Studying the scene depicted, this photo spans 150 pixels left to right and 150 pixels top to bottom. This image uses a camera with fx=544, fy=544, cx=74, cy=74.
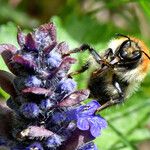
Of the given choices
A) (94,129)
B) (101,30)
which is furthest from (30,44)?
(101,30)

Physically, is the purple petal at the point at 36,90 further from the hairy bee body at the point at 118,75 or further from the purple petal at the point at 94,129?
the hairy bee body at the point at 118,75

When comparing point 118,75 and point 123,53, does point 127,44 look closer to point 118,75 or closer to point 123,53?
point 123,53

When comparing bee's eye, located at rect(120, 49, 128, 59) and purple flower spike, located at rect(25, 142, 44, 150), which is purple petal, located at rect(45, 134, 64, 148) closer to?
purple flower spike, located at rect(25, 142, 44, 150)

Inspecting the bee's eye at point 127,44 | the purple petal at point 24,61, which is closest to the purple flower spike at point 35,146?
the purple petal at point 24,61

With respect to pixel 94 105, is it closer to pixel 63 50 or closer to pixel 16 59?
pixel 63 50

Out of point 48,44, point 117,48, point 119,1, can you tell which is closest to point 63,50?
point 48,44

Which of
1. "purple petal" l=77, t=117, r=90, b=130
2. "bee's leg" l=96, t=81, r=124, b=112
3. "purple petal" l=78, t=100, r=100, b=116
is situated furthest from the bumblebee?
"purple petal" l=77, t=117, r=90, b=130
